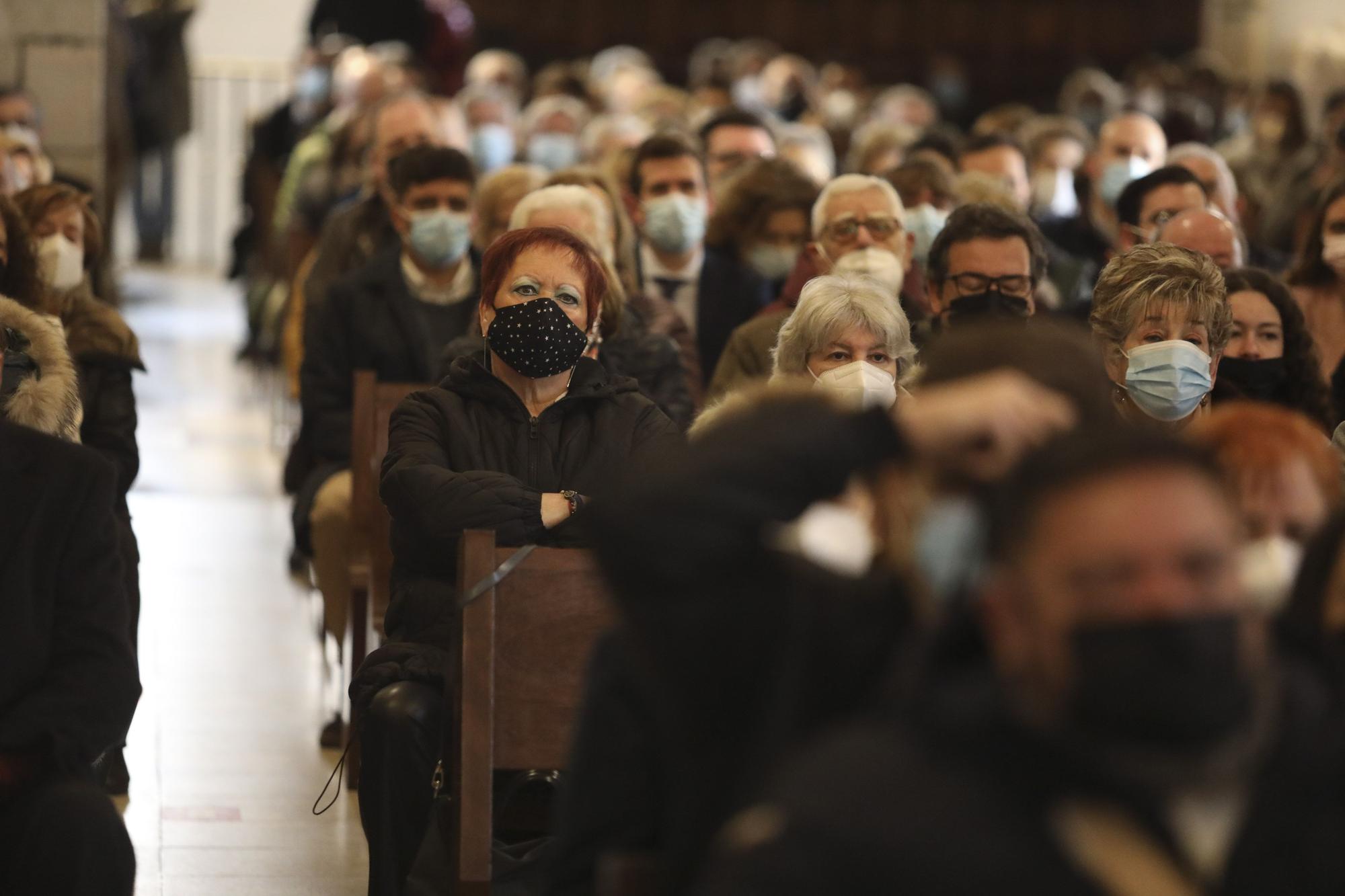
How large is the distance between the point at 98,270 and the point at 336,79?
7.15m

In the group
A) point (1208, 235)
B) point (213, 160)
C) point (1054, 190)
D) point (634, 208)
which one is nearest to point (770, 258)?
point (634, 208)

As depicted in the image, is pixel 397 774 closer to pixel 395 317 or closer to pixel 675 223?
pixel 395 317

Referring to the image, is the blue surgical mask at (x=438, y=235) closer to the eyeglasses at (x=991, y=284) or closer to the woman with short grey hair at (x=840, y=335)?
the eyeglasses at (x=991, y=284)

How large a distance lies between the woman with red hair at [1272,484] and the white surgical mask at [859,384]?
154 cm

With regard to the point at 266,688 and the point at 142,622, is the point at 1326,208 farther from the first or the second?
the point at 142,622

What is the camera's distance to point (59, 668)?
A: 3.32m

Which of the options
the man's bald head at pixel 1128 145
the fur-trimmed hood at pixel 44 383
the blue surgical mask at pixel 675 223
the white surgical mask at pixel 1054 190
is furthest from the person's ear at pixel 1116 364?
the white surgical mask at pixel 1054 190

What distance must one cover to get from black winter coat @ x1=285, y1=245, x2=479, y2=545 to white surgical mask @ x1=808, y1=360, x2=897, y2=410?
2.28 m

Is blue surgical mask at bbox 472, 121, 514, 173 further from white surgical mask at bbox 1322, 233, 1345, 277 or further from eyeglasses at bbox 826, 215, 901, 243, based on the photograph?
white surgical mask at bbox 1322, 233, 1345, 277

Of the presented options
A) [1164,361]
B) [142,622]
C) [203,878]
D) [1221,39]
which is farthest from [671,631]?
[1221,39]

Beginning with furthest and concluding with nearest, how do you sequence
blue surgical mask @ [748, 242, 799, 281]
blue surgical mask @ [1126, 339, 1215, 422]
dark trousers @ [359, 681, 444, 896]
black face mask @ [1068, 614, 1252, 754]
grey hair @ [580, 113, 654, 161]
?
grey hair @ [580, 113, 654, 161], blue surgical mask @ [748, 242, 799, 281], blue surgical mask @ [1126, 339, 1215, 422], dark trousers @ [359, 681, 444, 896], black face mask @ [1068, 614, 1252, 754]

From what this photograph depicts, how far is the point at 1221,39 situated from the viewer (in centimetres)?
1925

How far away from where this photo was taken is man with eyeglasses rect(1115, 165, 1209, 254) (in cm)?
641

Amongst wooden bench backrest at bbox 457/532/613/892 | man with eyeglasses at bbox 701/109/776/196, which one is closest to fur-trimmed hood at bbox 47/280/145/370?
wooden bench backrest at bbox 457/532/613/892
